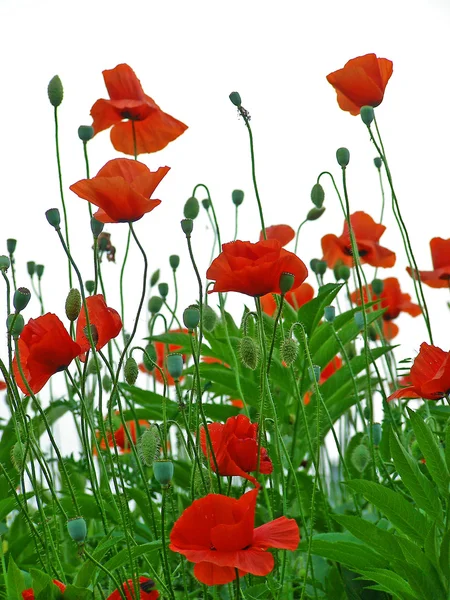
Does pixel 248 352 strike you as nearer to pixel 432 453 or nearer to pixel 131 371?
pixel 131 371

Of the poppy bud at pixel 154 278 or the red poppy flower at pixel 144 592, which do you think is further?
the poppy bud at pixel 154 278

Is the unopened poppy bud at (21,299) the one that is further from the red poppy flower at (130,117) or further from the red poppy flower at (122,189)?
the red poppy flower at (130,117)

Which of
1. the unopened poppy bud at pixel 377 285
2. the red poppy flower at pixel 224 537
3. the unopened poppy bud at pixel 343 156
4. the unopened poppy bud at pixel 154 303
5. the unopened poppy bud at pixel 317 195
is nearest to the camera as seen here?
the red poppy flower at pixel 224 537

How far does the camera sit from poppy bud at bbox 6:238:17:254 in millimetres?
1978

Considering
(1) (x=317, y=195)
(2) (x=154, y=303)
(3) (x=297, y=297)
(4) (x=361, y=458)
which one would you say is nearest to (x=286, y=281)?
(4) (x=361, y=458)

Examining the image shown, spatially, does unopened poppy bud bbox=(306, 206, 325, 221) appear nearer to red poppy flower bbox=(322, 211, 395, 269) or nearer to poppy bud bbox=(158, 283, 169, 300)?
red poppy flower bbox=(322, 211, 395, 269)

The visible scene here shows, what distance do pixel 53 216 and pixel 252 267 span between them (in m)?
0.37

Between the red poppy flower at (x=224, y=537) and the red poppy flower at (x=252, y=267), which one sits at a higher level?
the red poppy flower at (x=252, y=267)

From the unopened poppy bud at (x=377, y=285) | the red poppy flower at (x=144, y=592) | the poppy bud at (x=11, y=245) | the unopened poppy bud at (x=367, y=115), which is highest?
the unopened poppy bud at (x=367, y=115)

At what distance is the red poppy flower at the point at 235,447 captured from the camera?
4.26 feet

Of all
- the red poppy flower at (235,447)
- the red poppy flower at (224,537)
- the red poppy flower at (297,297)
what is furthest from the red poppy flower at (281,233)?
the red poppy flower at (224,537)

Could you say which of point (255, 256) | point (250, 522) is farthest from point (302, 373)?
point (250, 522)

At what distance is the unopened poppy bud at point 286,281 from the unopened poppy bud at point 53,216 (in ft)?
1.35

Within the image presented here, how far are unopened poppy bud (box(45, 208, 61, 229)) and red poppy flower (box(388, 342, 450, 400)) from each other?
0.65 meters
